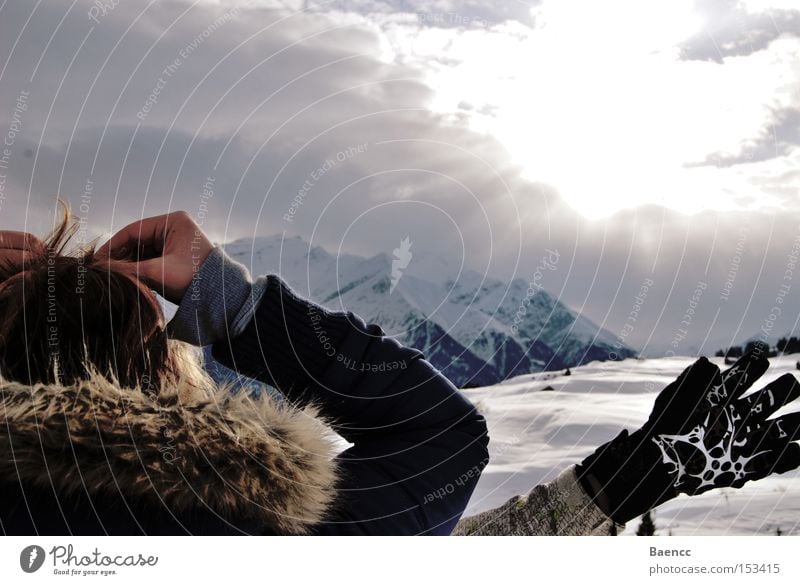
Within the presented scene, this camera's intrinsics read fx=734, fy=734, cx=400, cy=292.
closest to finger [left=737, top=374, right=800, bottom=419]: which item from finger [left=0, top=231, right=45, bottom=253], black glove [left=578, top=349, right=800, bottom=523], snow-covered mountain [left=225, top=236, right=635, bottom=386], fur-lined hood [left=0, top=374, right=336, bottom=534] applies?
black glove [left=578, top=349, right=800, bottom=523]

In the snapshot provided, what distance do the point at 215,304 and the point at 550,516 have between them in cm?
76

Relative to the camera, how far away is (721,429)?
134cm

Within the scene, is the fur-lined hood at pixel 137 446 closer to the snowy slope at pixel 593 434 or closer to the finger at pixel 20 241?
the finger at pixel 20 241

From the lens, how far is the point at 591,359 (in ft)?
7.70

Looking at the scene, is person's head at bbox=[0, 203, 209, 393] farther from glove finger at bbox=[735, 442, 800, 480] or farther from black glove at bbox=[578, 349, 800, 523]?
glove finger at bbox=[735, 442, 800, 480]

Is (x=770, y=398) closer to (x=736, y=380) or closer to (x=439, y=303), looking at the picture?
(x=736, y=380)

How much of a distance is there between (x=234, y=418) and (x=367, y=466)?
162 millimetres

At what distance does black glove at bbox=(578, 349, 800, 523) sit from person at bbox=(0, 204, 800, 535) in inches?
24.5

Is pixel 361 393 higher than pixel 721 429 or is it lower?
higher

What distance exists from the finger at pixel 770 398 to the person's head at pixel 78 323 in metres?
1.13

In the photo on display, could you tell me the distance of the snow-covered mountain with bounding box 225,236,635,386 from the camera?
5.40 feet

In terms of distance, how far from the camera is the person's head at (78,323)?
0.64m

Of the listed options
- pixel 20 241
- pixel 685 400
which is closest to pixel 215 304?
pixel 20 241

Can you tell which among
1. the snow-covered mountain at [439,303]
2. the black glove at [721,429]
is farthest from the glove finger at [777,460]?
the snow-covered mountain at [439,303]
